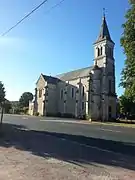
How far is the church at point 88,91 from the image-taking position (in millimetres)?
70875

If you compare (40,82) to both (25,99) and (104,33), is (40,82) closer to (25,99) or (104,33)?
(104,33)

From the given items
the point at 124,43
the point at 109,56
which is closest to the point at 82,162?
the point at 124,43

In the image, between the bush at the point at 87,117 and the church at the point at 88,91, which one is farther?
the church at the point at 88,91

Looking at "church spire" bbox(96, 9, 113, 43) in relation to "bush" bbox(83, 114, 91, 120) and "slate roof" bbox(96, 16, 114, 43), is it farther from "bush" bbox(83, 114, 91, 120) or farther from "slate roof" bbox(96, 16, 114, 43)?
"bush" bbox(83, 114, 91, 120)

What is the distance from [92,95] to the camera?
236 feet

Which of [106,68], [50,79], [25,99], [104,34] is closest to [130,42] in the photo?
[106,68]

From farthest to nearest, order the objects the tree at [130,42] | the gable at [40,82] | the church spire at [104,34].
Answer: the gable at [40,82] → the church spire at [104,34] → the tree at [130,42]

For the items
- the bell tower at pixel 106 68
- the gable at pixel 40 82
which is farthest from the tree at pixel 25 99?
the bell tower at pixel 106 68

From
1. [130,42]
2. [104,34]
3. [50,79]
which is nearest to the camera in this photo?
Result: [130,42]

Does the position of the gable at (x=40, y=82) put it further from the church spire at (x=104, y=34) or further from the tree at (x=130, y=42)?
the tree at (x=130, y=42)

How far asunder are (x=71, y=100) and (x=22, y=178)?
73116 millimetres

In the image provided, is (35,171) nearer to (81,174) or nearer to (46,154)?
(81,174)

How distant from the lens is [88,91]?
7288cm

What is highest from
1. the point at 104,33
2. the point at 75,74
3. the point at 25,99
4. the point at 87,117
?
the point at 104,33
